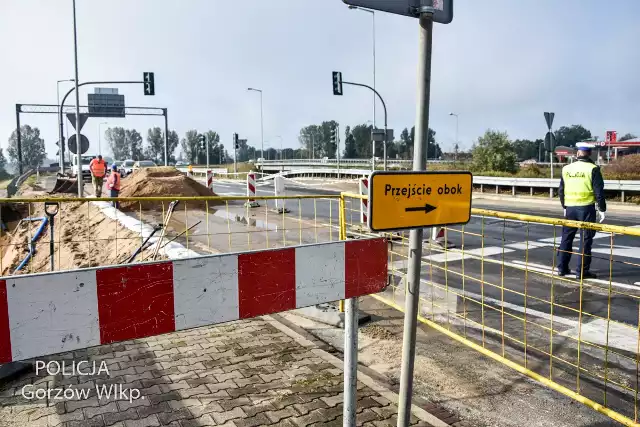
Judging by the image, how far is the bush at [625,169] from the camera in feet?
74.8

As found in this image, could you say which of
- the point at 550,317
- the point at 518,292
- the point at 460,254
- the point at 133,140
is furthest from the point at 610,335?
the point at 133,140

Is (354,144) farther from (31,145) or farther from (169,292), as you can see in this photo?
(169,292)

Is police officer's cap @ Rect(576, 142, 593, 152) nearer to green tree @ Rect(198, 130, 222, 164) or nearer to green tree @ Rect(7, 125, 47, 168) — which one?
green tree @ Rect(198, 130, 222, 164)

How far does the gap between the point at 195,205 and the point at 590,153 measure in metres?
14.3

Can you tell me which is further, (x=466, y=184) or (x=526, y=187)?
(x=526, y=187)

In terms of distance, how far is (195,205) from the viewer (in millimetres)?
19078

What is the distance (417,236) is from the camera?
2.73 metres

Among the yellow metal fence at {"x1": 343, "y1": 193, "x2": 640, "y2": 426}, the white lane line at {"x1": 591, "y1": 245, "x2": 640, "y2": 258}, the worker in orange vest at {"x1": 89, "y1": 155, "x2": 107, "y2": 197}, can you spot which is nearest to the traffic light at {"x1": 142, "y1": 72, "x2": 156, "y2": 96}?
the worker in orange vest at {"x1": 89, "y1": 155, "x2": 107, "y2": 197}

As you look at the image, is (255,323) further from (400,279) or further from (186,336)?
(400,279)

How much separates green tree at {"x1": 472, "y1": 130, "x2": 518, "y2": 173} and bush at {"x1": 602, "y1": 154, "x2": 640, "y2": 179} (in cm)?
1078

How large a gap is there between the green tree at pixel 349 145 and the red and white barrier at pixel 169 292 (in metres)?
113

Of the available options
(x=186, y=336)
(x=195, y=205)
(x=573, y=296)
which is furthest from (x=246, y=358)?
(x=195, y=205)

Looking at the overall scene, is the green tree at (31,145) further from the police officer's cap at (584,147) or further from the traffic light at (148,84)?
the police officer's cap at (584,147)

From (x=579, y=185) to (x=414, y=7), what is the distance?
6.03m
